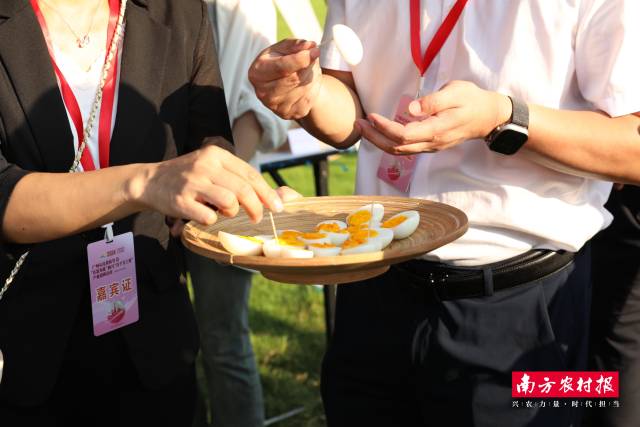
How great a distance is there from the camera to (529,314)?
5.68 ft

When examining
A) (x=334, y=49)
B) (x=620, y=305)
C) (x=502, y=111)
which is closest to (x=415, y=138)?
(x=502, y=111)

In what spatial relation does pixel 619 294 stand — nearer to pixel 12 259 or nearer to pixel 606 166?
pixel 606 166

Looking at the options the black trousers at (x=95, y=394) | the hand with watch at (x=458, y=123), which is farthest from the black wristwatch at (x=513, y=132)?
the black trousers at (x=95, y=394)

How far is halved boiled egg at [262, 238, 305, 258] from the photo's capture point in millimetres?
1627

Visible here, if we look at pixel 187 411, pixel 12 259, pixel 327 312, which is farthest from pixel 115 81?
pixel 327 312

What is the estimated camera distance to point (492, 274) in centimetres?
172

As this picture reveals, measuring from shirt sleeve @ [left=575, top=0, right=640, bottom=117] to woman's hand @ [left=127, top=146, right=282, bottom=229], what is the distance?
0.69 metres

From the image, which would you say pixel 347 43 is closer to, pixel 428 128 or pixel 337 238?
pixel 428 128

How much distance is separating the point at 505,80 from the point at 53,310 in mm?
1076

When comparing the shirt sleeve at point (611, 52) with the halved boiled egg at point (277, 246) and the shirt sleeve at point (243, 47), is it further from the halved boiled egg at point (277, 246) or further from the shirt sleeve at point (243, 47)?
the shirt sleeve at point (243, 47)

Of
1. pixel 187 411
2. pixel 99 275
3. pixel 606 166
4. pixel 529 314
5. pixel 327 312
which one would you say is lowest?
pixel 327 312

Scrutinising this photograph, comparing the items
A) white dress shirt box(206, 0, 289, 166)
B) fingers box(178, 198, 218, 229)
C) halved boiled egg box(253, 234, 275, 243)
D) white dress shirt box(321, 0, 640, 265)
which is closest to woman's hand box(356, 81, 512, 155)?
white dress shirt box(321, 0, 640, 265)

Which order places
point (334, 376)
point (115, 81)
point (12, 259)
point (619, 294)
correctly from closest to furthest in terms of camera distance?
point (12, 259) < point (115, 81) < point (334, 376) < point (619, 294)

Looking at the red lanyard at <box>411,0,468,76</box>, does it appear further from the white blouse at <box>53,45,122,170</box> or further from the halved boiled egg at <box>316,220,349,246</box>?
the white blouse at <box>53,45,122,170</box>
